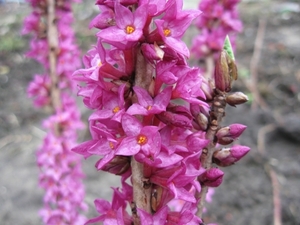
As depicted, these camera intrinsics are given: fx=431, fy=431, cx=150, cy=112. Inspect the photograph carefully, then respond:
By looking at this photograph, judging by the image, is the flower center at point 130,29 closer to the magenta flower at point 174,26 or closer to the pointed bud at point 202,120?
the magenta flower at point 174,26

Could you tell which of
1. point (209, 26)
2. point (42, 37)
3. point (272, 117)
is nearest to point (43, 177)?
point (42, 37)

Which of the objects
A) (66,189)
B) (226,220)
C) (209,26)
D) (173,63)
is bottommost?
(226,220)

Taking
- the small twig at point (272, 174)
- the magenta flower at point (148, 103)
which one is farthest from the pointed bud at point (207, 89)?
the small twig at point (272, 174)

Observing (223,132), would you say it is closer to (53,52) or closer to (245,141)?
(53,52)

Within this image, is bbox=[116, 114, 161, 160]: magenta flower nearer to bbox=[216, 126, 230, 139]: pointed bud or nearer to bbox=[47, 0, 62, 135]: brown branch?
bbox=[216, 126, 230, 139]: pointed bud

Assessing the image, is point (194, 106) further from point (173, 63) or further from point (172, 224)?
point (172, 224)

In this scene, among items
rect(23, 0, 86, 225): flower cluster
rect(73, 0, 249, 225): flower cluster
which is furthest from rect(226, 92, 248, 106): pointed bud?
rect(23, 0, 86, 225): flower cluster
